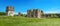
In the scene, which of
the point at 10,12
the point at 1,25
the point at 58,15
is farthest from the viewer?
the point at 58,15

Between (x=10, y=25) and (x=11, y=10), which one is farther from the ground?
(x=11, y=10)

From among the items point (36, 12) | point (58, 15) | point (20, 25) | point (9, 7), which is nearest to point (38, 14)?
point (36, 12)

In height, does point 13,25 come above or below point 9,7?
below

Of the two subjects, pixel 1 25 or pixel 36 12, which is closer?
pixel 1 25

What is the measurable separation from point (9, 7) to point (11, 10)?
679mm

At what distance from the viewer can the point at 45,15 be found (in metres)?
19.6

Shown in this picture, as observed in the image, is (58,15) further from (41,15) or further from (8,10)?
(8,10)

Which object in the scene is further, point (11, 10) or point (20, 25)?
point (11, 10)

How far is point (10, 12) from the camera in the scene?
13578 millimetres

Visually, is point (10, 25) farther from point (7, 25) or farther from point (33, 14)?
point (33, 14)

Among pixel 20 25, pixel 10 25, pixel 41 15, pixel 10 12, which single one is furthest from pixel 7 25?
pixel 41 15

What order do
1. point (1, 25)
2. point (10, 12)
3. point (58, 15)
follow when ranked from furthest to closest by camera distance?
point (58, 15), point (10, 12), point (1, 25)

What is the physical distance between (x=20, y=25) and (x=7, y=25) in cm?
79

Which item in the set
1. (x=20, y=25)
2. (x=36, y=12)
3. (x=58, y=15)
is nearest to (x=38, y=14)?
(x=36, y=12)
